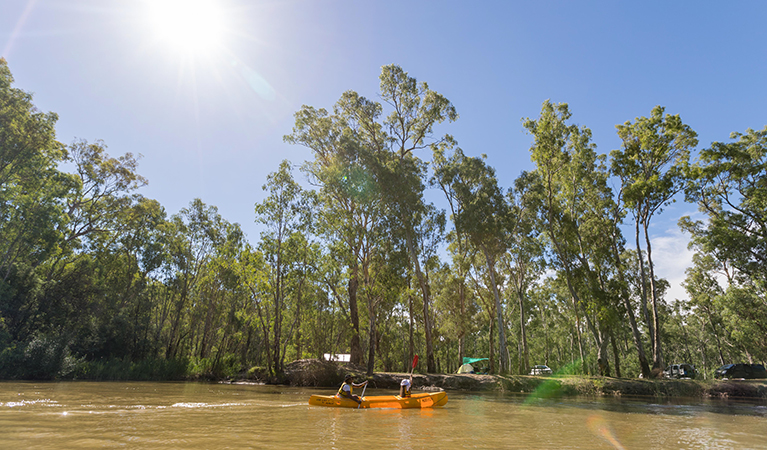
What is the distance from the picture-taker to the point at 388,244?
27734 mm

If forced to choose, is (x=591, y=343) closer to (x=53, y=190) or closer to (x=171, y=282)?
(x=171, y=282)

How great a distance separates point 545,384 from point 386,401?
45.9ft

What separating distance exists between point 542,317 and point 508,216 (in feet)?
112

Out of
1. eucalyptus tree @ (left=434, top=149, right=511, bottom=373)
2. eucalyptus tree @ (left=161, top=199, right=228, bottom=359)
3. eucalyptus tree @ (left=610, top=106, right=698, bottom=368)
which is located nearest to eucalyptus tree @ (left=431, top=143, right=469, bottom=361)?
eucalyptus tree @ (left=434, top=149, right=511, bottom=373)

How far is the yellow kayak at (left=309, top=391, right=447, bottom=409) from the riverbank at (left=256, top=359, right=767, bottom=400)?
1059 centimetres

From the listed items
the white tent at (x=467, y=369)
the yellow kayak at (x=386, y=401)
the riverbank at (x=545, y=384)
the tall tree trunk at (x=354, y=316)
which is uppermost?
the tall tree trunk at (x=354, y=316)

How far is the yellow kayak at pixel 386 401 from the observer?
1228 centimetres

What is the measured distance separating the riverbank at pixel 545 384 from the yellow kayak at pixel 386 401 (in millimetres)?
10589

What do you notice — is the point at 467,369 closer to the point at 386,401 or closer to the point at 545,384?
the point at 545,384

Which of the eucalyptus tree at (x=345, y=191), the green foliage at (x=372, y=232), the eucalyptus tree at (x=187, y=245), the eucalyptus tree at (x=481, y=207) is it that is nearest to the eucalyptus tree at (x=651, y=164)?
the green foliage at (x=372, y=232)

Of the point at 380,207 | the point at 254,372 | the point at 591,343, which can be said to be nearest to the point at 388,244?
A: the point at 380,207

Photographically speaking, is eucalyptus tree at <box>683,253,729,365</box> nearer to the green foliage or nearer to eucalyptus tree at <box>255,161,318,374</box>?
the green foliage

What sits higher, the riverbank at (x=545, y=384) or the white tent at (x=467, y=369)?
the riverbank at (x=545, y=384)

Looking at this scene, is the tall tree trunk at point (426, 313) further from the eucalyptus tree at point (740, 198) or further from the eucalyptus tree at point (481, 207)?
the eucalyptus tree at point (740, 198)
